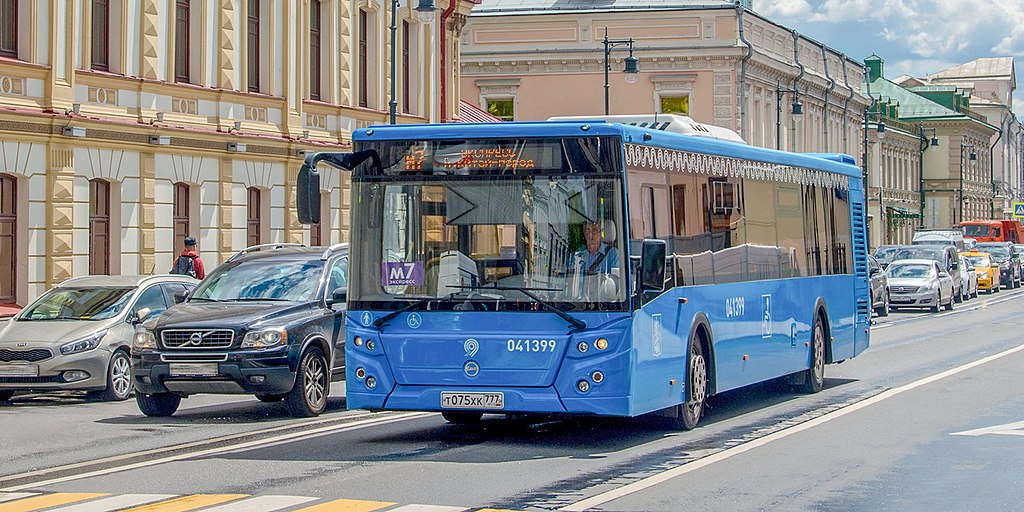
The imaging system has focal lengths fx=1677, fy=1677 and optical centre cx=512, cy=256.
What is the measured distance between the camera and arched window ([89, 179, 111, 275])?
95.9 ft

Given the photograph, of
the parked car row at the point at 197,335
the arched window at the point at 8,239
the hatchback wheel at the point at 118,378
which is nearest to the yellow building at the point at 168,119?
the arched window at the point at 8,239

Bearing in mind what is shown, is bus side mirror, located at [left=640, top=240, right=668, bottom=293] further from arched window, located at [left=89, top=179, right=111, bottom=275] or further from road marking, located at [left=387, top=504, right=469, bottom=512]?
arched window, located at [left=89, top=179, right=111, bottom=275]

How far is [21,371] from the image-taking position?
62.1 ft

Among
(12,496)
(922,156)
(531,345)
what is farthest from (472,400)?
(922,156)

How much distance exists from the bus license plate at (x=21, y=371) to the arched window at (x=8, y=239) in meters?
8.51

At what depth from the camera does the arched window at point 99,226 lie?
95.9 ft

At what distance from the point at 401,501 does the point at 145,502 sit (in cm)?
160

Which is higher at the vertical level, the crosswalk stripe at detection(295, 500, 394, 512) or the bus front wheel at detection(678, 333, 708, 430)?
the bus front wheel at detection(678, 333, 708, 430)

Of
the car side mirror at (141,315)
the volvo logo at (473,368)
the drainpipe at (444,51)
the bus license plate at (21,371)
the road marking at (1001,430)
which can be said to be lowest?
the road marking at (1001,430)

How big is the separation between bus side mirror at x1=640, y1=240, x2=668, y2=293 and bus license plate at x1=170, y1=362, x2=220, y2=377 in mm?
4856

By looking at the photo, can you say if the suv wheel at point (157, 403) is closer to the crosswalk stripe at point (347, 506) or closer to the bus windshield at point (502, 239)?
the bus windshield at point (502, 239)

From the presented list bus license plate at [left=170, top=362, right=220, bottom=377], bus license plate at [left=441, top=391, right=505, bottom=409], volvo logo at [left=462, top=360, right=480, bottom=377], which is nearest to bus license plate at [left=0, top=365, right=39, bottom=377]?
bus license plate at [left=170, top=362, right=220, bottom=377]

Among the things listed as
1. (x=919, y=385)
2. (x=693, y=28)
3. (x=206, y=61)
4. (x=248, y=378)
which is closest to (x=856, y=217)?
(x=919, y=385)

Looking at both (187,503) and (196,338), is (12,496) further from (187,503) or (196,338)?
(196,338)
